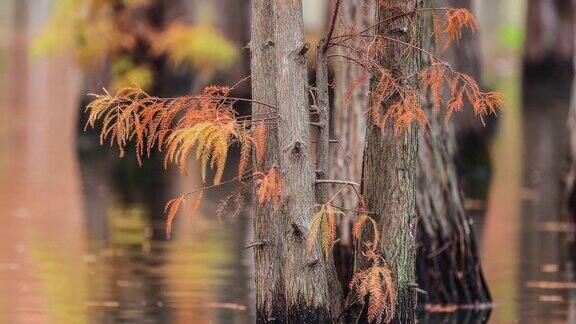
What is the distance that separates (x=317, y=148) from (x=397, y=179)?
19.4 inches

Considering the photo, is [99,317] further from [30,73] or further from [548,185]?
[30,73]

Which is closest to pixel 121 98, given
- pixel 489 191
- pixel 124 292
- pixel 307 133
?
pixel 307 133

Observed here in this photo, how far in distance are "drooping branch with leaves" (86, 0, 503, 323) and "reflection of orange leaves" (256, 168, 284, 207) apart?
0.01 m

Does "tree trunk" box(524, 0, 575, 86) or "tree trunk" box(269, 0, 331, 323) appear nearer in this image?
"tree trunk" box(269, 0, 331, 323)

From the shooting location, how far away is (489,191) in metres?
21.2

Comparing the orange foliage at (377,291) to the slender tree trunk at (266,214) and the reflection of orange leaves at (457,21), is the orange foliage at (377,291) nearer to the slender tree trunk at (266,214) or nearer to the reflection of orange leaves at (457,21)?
the slender tree trunk at (266,214)

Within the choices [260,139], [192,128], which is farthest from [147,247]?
[192,128]

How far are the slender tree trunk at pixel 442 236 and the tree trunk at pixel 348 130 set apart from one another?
1.59 feet

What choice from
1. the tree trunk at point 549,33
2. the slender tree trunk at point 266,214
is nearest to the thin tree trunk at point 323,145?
the slender tree trunk at point 266,214

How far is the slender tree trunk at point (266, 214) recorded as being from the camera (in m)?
9.77

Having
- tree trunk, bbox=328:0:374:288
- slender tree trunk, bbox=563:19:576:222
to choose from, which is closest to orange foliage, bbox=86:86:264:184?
tree trunk, bbox=328:0:374:288

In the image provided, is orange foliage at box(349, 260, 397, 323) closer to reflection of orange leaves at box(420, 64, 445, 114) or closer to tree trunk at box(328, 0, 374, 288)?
reflection of orange leaves at box(420, 64, 445, 114)

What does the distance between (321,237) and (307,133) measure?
0.58 m

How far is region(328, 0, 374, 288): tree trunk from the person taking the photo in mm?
12680
